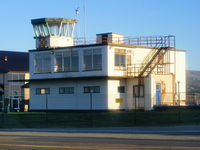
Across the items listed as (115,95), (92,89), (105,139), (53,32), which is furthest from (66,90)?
(105,139)

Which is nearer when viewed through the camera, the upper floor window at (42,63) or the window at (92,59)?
the window at (92,59)

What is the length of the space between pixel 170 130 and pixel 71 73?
75.4ft

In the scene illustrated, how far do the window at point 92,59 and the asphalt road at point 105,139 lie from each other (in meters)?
18.5

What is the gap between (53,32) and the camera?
169 feet

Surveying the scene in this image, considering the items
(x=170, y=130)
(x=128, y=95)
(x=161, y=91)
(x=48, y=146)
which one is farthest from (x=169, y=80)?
(x=48, y=146)

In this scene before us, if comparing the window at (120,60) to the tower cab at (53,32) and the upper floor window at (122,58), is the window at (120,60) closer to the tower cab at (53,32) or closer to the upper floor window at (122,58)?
the upper floor window at (122,58)

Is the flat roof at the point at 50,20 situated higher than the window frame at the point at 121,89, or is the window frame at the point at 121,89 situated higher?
the flat roof at the point at 50,20

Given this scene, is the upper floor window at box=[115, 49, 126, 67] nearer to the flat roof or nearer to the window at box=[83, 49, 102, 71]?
the window at box=[83, 49, 102, 71]

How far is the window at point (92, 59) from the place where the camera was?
46156 mm

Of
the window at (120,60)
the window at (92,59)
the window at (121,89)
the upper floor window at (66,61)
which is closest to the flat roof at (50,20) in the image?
the upper floor window at (66,61)

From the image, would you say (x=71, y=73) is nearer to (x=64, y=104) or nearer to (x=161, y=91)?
(x=64, y=104)

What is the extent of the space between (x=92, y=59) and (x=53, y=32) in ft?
24.5

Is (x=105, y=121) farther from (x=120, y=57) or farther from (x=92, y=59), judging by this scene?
(x=120, y=57)

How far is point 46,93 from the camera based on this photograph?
49875mm
